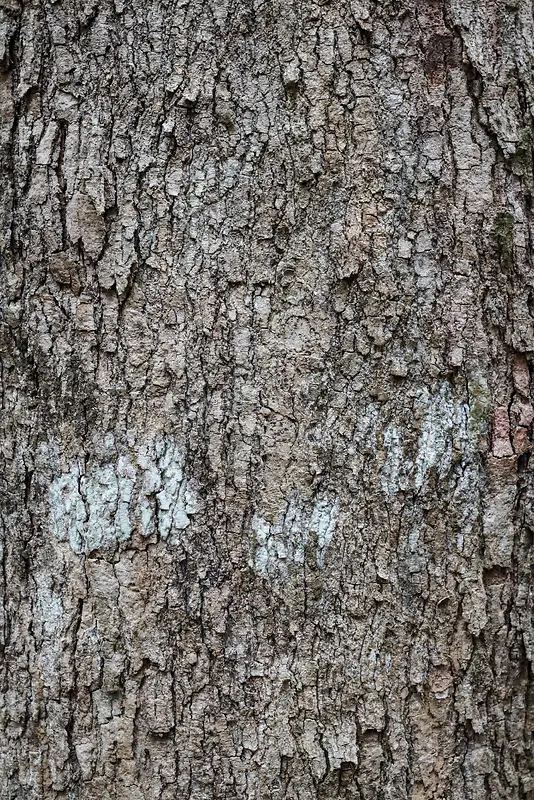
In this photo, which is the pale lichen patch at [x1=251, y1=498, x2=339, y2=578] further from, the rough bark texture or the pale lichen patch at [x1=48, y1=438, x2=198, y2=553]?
the pale lichen patch at [x1=48, y1=438, x2=198, y2=553]

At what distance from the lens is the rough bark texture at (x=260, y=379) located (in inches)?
47.1

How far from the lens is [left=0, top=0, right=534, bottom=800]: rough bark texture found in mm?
1197

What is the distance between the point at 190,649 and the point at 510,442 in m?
0.65

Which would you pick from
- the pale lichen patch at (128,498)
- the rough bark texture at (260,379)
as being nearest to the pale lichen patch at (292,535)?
the rough bark texture at (260,379)

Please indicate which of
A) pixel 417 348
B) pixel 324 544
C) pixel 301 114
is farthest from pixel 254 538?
pixel 301 114

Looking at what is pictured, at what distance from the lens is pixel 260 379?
120 centimetres

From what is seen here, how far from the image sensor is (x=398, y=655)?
1.23 metres

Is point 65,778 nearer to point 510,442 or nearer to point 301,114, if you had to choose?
point 510,442

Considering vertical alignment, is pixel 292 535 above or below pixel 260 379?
below

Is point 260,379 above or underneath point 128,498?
above

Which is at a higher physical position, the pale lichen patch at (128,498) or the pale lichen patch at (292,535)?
the pale lichen patch at (128,498)

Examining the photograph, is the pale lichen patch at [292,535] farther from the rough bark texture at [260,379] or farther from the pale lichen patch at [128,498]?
the pale lichen patch at [128,498]

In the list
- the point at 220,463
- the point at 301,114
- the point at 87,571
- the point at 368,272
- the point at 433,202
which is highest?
the point at 301,114

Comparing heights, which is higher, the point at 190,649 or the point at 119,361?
the point at 119,361
